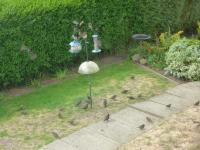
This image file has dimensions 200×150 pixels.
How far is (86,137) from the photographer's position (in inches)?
250

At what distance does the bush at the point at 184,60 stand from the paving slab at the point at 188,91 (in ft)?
1.22

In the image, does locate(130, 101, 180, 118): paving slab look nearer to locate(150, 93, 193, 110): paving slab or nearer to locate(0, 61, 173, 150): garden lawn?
locate(150, 93, 193, 110): paving slab

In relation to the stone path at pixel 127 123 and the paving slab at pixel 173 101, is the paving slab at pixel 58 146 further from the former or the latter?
the paving slab at pixel 173 101

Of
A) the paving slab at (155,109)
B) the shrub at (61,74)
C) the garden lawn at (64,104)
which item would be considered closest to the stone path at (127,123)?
the paving slab at (155,109)

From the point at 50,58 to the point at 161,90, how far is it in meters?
2.35

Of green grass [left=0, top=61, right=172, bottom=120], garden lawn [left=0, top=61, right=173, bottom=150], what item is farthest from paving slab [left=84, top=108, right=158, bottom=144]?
green grass [left=0, top=61, right=172, bottom=120]

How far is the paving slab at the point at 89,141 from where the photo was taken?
19.9ft

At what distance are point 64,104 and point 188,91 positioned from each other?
233 centimetres

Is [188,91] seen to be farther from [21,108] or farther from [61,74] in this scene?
[21,108]

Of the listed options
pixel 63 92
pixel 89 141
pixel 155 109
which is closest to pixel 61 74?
pixel 63 92

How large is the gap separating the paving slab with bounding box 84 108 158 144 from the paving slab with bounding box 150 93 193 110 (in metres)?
0.62

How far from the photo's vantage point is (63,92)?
8227 millimetres

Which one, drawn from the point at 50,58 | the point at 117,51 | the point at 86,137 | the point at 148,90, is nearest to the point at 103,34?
the point at 117,51

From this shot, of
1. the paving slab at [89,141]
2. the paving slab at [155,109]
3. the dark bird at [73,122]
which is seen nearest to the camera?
the paving slab at [89,141]
